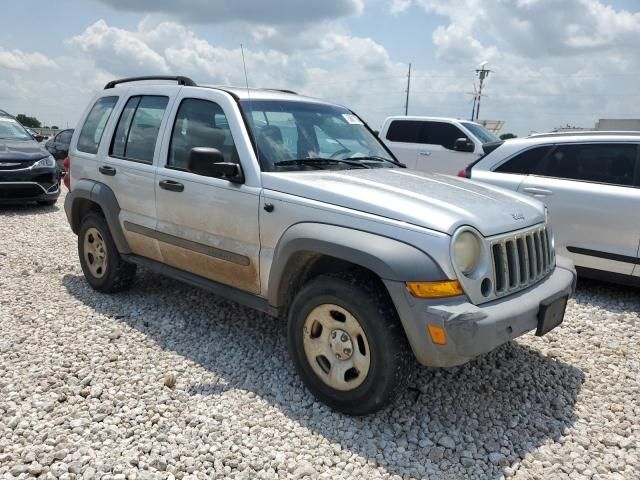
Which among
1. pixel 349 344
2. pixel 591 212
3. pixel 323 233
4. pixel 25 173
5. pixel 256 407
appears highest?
pixel 323 233

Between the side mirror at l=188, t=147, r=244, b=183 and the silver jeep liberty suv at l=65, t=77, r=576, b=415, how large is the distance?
0.03 ft

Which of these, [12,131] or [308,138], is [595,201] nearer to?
[308,138]

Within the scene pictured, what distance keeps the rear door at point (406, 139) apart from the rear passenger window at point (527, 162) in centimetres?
572

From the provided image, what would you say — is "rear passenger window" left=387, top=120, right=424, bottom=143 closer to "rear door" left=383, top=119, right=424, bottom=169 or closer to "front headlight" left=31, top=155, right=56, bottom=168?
"rear door" left=383, top=119, right=424, bottom=169

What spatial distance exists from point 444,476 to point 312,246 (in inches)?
54.9

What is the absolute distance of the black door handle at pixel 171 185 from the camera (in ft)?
12.9

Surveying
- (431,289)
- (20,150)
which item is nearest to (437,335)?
(431,289)

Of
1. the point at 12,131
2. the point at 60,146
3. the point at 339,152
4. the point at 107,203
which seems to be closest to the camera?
the point at 339,152

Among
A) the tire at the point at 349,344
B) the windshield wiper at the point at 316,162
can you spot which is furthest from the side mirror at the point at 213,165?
the tire at the point at 349,344

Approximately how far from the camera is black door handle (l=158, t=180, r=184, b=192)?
394cm

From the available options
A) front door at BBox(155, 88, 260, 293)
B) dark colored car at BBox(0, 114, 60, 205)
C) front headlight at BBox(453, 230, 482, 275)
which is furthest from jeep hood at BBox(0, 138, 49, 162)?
front headlight at BBox(453, 230, 482, 275)

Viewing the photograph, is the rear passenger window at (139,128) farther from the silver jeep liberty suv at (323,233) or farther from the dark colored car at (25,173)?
the dark colored car at (25,173)

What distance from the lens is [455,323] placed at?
8.55 feet

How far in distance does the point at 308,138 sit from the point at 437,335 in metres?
1.88
